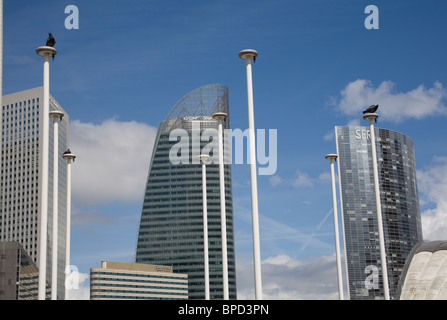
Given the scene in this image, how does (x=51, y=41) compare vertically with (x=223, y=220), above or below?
above

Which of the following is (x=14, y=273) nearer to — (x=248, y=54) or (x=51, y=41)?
(x=51, y=41)

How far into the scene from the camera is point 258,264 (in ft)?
95.3

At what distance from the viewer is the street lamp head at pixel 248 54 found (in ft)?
108

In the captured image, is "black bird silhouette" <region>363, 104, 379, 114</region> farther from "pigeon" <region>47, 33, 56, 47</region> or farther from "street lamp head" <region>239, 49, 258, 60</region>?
"pigeon" <region>47, 33, 56, 47</region>

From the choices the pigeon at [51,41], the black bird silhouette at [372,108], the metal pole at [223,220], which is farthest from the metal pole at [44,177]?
the black bird silhouette at [372,108]

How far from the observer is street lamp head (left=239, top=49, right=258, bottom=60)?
32938mm

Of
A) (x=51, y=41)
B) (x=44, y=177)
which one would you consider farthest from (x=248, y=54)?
(x=44, y=177)

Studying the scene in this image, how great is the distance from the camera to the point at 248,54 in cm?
3316

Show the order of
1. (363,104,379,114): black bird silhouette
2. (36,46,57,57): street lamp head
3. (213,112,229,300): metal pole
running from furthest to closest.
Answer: (363,104,379,114): black bird silhouette
(213,112,229,300): metal pole
(36,46,57,57): street lamp head

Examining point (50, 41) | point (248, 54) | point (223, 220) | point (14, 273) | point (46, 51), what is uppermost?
point (50, 41)

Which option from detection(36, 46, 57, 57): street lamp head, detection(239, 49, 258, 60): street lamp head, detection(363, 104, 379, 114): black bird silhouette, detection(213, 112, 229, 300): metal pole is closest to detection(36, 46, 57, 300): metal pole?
detection(36, 46, 57, 57): street lamp head

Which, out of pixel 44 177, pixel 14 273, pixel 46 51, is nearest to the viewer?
pixel 44 177
